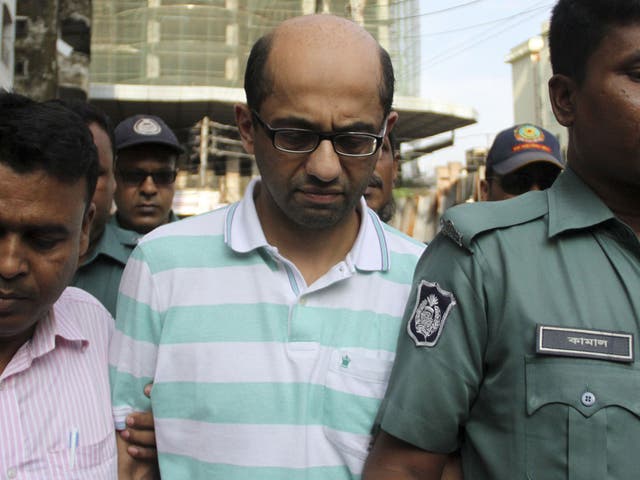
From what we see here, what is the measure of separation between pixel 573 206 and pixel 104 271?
2.01 metres

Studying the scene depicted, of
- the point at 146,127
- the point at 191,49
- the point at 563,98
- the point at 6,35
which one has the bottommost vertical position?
the point at 563,98

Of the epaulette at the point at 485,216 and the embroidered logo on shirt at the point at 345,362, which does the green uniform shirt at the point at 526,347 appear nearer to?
the epaulette at the point at 485,216

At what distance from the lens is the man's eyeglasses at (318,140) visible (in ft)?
5.36

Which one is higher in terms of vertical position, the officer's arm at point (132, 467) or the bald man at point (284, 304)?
the bald man at point (284, 304)

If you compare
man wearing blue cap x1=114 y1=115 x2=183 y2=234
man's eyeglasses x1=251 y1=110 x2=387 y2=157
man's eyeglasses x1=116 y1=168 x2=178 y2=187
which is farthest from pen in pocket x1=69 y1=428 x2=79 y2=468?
man's eyeglasses x1=116 y1=168 x2=178 y2=187

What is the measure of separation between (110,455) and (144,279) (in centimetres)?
42

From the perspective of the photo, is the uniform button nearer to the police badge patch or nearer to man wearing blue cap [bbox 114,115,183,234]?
the police badge patch

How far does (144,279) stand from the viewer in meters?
1.73

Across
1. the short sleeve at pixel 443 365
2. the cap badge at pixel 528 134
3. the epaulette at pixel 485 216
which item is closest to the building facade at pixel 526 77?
the cap badge at pixel 528 134

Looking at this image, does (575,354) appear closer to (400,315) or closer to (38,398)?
(400,315)

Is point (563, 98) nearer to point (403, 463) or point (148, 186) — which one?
point (403, 463)

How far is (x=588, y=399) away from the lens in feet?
4.46

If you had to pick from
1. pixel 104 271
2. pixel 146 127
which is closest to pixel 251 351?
pixel 104 271

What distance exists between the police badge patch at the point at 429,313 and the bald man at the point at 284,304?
0.18 meters
